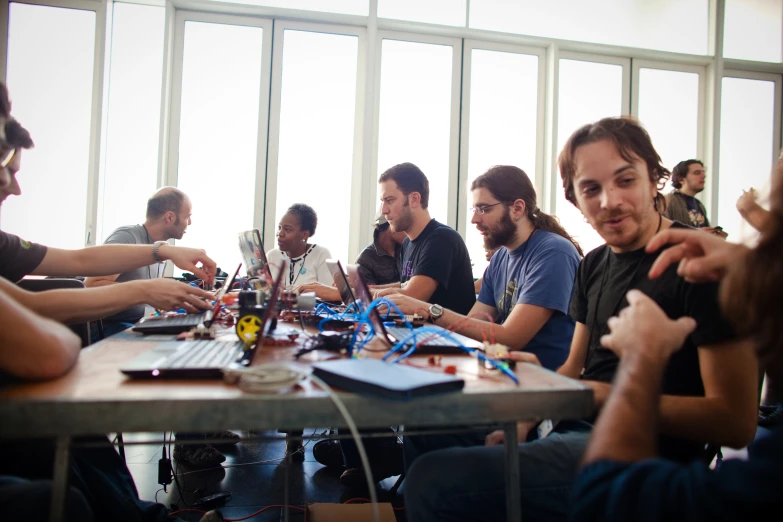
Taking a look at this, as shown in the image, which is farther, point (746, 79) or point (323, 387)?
point (746, 79)

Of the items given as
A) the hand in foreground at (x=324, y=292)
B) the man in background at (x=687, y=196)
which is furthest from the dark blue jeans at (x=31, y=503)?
the man in background at (x=687, y=196)

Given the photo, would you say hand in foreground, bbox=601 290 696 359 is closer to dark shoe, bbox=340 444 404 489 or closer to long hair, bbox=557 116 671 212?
long hair, bbox=557 116 671 212

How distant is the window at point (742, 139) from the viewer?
5.07 m

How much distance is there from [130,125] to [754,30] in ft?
20.3

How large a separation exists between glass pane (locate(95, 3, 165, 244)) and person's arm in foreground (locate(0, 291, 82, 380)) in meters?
3.74

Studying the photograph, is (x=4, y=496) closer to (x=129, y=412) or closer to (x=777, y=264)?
(x=129, y=412)

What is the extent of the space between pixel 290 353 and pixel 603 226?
0.79 m

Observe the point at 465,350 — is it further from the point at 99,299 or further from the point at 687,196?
the point at 687,196

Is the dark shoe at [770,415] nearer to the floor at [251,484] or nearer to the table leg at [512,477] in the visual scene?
the floor at [251,484]

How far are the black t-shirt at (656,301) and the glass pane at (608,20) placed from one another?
3.94m

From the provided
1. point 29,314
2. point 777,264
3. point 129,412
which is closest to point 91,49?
point 29,314

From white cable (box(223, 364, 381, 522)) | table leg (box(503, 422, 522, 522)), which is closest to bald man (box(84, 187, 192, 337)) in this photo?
white cable (box(223, 364, 381, 522))

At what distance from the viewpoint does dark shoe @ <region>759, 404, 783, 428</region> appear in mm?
2711

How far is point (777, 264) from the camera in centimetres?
57
